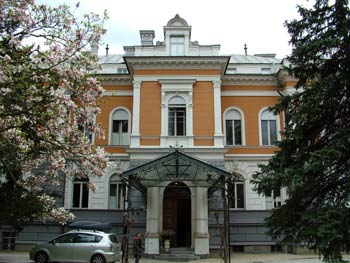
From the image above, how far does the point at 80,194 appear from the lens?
2391cm

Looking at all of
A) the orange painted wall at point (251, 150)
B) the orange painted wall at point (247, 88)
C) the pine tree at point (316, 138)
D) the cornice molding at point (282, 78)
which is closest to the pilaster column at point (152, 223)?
the orange painted wall at point (251, 150)

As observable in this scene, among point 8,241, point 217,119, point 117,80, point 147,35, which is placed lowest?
point 8,241

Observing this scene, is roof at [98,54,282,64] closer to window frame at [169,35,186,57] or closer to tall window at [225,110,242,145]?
tall window at [225,110,242,145]

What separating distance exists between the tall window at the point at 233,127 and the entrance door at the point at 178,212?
484 cm

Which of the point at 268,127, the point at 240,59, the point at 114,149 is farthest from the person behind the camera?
the point at 240,59

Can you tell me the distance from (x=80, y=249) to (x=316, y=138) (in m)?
11.2

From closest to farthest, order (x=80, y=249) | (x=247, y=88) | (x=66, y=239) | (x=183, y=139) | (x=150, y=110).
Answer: (x=80, y=249), (x=66, y=239), (x=183, y=139), (x=150, y=110), (x=247, y=88)

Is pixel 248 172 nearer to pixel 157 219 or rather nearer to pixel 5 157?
pixel 157 219

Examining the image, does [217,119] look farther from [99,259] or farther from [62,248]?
[62,248]

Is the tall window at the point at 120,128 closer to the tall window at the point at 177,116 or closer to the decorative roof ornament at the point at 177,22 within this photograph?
the tall window at the point at 177,116

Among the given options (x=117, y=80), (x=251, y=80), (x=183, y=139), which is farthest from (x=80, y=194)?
(x=251, y=80)

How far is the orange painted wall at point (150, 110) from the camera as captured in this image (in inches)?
893

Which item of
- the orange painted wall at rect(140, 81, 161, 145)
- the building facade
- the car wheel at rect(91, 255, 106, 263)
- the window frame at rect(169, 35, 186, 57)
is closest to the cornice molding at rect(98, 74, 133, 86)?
the building facade

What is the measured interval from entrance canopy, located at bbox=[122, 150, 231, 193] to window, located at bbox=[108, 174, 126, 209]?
2656 millimetres
